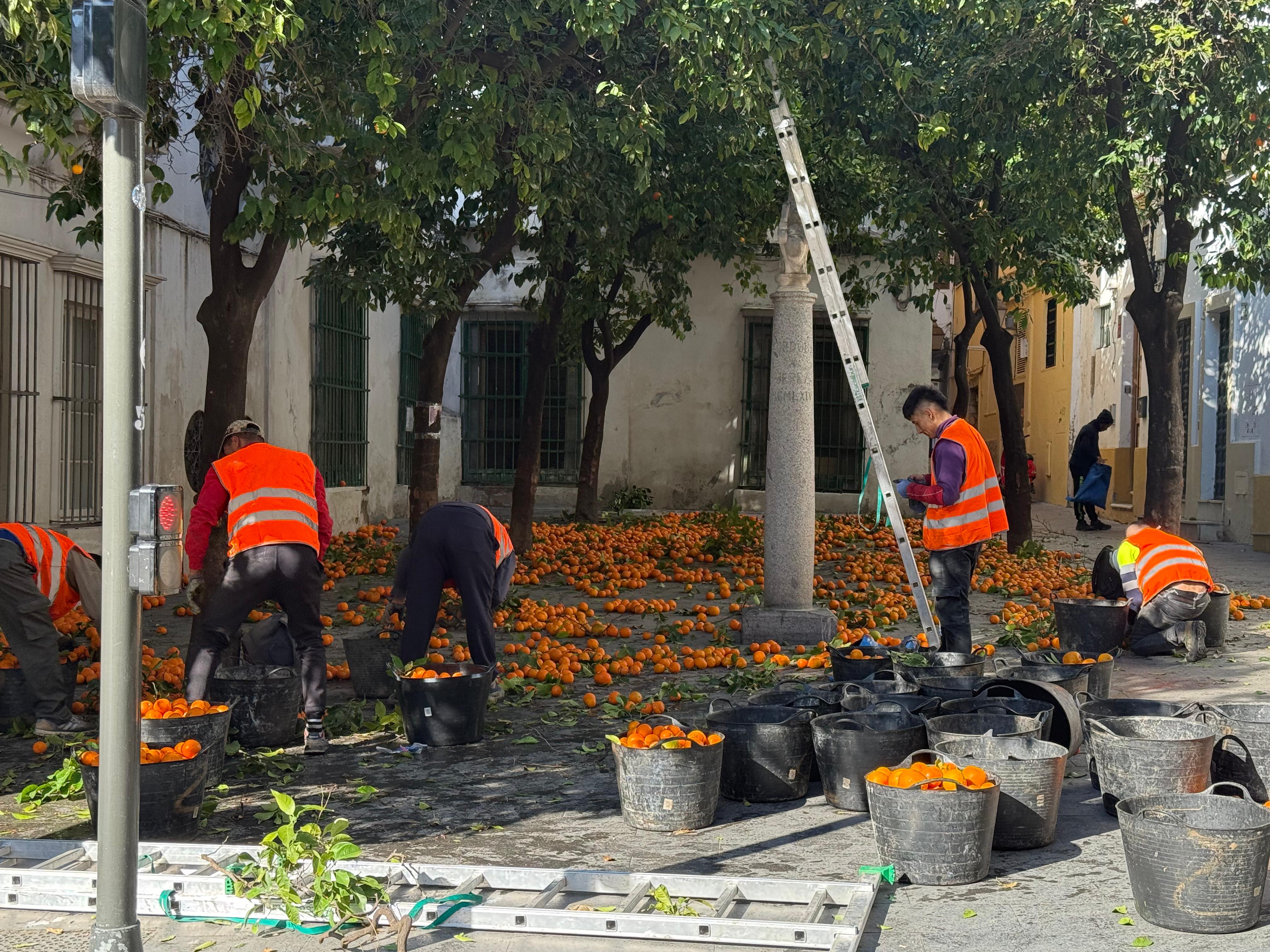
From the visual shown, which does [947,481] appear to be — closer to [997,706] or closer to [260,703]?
[997,706]

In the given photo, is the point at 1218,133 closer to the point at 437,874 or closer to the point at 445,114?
the point at 445,114

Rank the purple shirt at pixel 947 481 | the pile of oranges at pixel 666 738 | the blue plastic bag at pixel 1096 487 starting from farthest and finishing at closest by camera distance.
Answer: the blue plastic bag at pixel 1096 487 < the purple shirt at pixel 947 481 < the pile of oranges at pixel 666 738

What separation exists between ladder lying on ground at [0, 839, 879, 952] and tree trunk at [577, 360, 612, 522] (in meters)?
12.3

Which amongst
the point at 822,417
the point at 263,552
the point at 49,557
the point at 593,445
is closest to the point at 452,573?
the point at 263,552

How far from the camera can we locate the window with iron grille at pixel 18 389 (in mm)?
9781

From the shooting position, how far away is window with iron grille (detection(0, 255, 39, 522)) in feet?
32.1

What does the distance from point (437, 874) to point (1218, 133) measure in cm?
876

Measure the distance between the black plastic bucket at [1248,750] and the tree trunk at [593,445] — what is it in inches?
464

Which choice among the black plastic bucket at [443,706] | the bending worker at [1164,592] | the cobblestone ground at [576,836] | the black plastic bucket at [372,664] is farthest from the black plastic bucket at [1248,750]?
the black plastic bucket at [372,664]

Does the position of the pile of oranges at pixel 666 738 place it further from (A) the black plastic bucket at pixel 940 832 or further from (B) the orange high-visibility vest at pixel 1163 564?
(B) the orange high-visibility vest at pixel 1163 564

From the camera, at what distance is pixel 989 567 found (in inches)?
536

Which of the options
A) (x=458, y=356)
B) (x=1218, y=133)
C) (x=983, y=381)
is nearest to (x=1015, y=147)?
(x=1218, y=133)

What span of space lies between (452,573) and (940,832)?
336 centimetres

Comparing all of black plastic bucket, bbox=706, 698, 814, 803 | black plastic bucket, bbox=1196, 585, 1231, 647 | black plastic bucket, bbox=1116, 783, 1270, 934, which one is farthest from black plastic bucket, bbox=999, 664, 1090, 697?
black plastic bucket, bbox=1196, 585, 1231, 647
